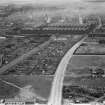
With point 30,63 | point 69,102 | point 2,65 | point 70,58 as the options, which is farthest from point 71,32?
point 69,102

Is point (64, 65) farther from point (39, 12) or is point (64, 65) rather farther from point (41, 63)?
point (39, 12)

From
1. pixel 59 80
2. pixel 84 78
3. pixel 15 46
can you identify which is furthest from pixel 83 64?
pixel 15 46

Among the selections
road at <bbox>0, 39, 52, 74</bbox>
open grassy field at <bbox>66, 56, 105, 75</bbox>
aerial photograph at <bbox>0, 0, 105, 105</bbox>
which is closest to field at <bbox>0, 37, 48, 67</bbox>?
aerial photograph at <bbox>0, 0, 105, 105</bbox>

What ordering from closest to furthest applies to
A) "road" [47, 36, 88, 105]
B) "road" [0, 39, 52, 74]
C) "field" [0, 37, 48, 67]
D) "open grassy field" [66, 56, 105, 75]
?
"road" [47, 36, 88, 105]
"open grassy field" [66, 56, 105, 75]
"road" [0, 39, 52, 74]
"field" [0, 37, 48, 67]

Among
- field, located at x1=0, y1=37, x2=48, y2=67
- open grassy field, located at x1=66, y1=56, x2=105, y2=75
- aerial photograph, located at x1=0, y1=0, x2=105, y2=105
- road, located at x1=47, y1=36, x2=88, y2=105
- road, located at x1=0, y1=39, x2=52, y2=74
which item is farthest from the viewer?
field, located at x1=0, y1=37, x2=48, y2=67

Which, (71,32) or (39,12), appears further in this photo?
(39,12)

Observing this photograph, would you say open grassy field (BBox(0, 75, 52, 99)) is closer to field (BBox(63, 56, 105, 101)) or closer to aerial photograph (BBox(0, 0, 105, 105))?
aerial photograph (BBox(0, 0, 105, 105))

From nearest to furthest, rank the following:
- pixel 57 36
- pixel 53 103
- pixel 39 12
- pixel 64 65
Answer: pixel 53 103, pixel 64 65, pixel 57 36, pixel 39 12

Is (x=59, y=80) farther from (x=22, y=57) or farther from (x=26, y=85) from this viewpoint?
(x=22, y=57)
